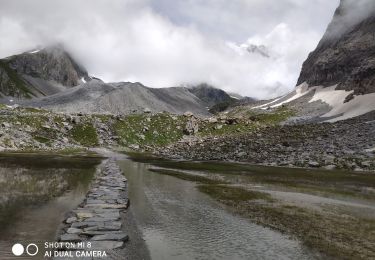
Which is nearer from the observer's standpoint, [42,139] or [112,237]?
[112,237]

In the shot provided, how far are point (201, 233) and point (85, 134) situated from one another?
144 metres

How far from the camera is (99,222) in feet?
70.4

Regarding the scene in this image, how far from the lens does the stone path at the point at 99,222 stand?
1819 centimetres

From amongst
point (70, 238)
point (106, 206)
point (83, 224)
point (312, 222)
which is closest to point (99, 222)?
point (83, 224)

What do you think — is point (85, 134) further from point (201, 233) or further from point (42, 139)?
point (201, 233)

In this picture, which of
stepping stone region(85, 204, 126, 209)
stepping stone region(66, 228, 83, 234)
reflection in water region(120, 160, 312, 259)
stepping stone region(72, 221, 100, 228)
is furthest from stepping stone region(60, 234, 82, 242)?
stepping stone region(85, 204, 126, 209)

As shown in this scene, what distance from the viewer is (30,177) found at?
41.8m

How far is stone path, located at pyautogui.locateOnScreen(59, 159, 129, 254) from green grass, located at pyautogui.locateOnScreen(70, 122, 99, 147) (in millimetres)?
124262

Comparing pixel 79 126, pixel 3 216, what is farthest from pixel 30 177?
pixel 79 126

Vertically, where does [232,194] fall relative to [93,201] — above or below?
above

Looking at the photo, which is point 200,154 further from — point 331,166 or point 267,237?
point 267,237

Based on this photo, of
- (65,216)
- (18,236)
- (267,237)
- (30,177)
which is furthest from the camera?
(30,177)

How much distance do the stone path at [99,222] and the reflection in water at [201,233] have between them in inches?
50.7

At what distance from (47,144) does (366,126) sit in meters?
103
